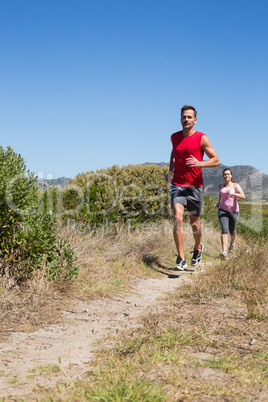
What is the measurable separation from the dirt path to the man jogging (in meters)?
1.48

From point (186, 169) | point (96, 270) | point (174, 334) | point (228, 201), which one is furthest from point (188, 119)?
point (174, 334)

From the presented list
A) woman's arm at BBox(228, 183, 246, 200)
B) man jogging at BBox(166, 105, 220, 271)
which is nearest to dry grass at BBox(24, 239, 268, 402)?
man jogging at BBox(166, 105, 220, 271)

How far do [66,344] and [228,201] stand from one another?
6.48 meters

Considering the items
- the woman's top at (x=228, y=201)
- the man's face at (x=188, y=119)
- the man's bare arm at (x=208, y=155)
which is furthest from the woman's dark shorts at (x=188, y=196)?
the woman's top at (x=228, y=201)

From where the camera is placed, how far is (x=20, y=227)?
14.9ft

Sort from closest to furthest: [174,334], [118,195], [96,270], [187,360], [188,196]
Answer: [187,360], [174,334], [96,270], [188,196], [118,195]

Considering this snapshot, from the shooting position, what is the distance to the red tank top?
6297 mm

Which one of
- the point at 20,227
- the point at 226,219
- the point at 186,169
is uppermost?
the point at 186,169

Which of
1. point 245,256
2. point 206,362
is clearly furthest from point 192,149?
point 206,362

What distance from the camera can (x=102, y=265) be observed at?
6207 mm

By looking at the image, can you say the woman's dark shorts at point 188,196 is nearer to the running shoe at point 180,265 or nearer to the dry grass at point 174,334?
the running shoe at point 180,265

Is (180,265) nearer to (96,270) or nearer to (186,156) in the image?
(96,270)

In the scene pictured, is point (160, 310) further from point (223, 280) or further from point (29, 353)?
point (29, 353)

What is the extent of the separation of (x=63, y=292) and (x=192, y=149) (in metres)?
3.12
